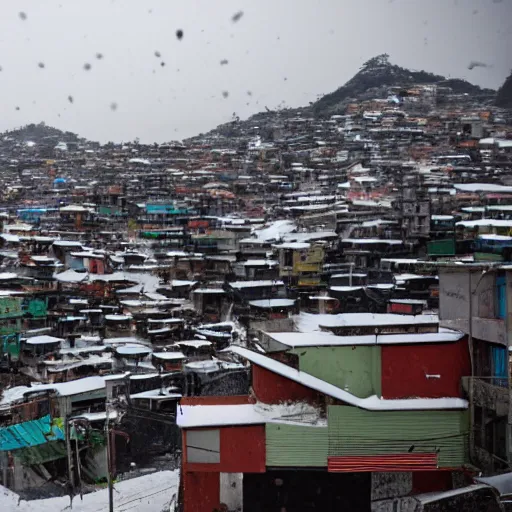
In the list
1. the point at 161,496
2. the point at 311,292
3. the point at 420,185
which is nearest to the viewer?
the point at 161,496

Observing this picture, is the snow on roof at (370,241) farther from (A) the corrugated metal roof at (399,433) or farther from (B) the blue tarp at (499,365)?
(B) the blue tarp at (499,365)

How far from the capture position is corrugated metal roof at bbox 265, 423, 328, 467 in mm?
7043

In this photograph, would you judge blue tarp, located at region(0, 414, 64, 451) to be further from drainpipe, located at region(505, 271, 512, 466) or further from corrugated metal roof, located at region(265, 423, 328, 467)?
drainpipe, located at region(505, 271, 512, 466)

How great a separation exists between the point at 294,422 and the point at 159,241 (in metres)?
26.1

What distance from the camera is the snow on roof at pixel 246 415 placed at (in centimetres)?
714

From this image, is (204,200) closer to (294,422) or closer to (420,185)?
(420,185)

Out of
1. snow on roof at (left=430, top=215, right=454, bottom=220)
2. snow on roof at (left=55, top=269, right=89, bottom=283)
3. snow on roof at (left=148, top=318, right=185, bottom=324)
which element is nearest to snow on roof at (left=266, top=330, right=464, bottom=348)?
snow on roof at (left=148, top=318, right=185, bottom=324)

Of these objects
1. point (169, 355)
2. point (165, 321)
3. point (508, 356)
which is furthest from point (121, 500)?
point (165, 321)

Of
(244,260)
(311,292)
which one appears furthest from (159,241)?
(311,292)

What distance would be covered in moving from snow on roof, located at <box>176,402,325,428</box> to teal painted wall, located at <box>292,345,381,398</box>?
16.7 inches

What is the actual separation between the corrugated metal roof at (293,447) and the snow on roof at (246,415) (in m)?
0.10

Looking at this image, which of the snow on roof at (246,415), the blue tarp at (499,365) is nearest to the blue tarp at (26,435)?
the snow on roof at (246,415)

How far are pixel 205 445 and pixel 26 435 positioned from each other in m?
6.51

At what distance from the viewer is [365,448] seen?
7.02 metres
